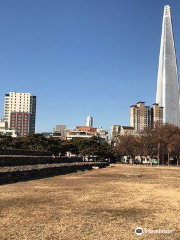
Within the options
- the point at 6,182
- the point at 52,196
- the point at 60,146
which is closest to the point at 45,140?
the point at 60,146

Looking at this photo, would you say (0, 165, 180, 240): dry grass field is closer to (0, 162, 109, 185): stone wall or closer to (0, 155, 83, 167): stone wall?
(0, 162, 109, 185): stone wall

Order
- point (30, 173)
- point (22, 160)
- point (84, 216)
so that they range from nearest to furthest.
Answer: point (84, 216) < point (30, 173) < point (22, 160)

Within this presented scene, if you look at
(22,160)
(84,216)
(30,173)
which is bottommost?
(30,173)

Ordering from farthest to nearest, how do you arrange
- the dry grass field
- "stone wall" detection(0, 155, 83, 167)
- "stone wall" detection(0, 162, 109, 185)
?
"stone wall" detection(0, 155, 83, 167), "stone wall" detection(0, 162, 109, 185), the dry grass field

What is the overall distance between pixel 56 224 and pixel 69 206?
2687mm

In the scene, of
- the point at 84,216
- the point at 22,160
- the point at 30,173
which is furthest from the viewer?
the point at 22,160

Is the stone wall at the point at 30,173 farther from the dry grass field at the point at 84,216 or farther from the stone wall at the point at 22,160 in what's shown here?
the dry grass field at the point at 84,216

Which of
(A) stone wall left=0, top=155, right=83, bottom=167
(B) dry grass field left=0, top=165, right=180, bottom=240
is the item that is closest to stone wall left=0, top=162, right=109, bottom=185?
(A) stone wall left=0, top=155, right=83, bottom=167

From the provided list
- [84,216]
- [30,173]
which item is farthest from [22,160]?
[84,216]

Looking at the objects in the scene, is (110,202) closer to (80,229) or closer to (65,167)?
(80,229)

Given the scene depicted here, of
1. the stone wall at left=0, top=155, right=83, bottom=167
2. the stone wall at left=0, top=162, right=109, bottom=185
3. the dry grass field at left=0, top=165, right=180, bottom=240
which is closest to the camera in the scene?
the dry grass field at left=0, top=165, right=180, bottom=240

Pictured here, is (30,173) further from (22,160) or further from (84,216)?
(84,216)

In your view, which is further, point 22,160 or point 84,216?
point 22,160

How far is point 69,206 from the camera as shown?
10414 millimetres
